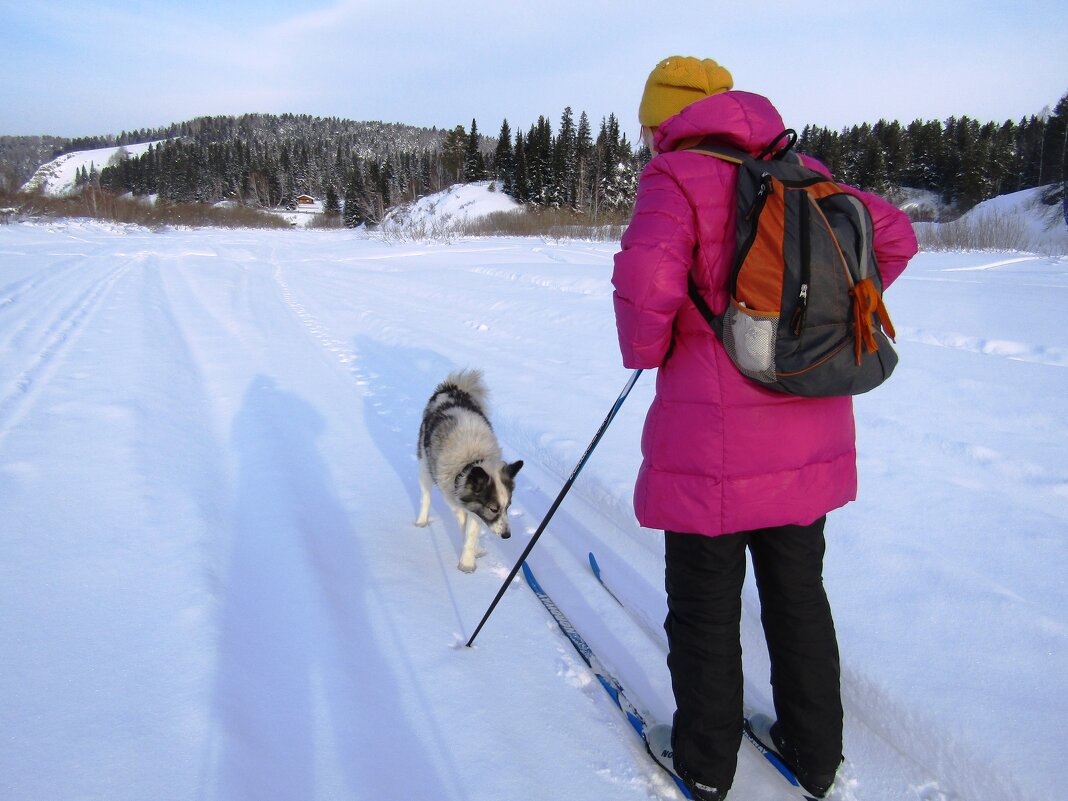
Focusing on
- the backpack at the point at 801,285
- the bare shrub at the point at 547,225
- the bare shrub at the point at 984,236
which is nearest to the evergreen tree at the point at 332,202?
the bare shrub at the point at 547,225

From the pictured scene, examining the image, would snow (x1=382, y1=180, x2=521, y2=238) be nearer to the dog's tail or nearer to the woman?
the dog's tail

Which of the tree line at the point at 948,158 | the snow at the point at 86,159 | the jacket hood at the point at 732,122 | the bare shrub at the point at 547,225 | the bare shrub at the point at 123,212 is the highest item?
the snow at the point at 86,159

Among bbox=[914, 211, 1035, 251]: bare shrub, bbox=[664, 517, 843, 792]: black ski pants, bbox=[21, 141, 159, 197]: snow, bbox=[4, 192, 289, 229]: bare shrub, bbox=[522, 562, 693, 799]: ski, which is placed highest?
bbox=[21, 141, 159, 197]: snow

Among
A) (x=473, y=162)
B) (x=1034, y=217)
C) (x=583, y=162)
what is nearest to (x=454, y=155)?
(x=473, y=162)

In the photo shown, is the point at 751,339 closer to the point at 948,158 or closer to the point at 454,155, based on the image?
the point at 948,158

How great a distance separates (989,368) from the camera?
211 inches

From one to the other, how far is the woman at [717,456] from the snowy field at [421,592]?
1.47ft

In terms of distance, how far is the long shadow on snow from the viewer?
2.04m

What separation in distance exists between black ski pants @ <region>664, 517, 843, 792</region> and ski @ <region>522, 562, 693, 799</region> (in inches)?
11.4

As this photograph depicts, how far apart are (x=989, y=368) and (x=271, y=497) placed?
6176 mm

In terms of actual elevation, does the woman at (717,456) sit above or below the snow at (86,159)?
below

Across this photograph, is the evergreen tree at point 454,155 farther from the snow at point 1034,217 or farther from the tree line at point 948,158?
the snow at point 1034,217

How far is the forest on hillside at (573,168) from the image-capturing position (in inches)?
1738

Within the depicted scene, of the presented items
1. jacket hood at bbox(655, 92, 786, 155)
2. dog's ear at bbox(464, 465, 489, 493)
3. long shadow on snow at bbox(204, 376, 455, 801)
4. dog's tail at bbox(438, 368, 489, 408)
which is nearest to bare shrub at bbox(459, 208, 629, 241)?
dog's tail at bbox(438, 368, 489, 408)
